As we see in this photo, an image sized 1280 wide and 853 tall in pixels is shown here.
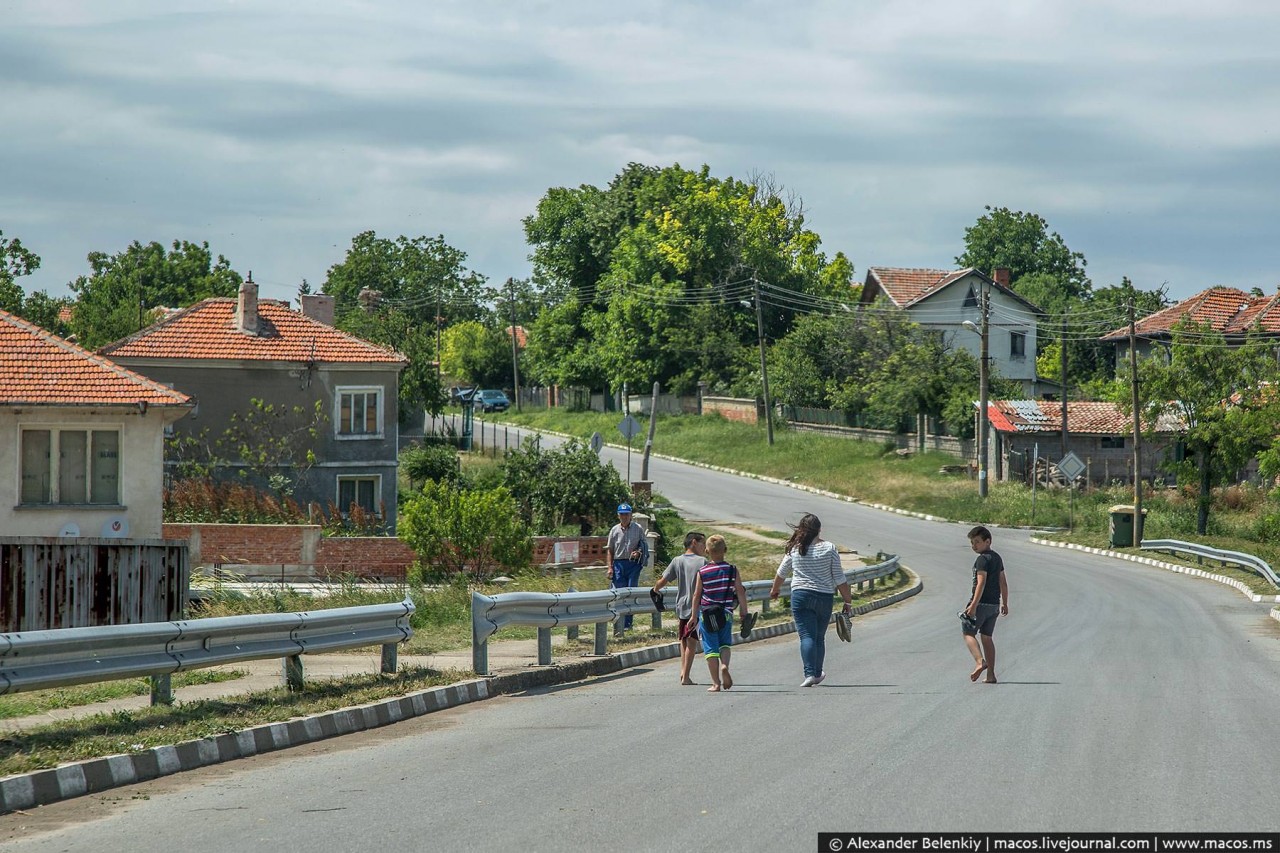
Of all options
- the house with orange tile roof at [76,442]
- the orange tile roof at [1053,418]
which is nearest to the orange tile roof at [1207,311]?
the orange tile roof at [1053,418]

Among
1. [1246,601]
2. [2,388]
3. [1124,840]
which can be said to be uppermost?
[2,388]

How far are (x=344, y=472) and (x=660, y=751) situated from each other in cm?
3452

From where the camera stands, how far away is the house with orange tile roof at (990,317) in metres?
81.7

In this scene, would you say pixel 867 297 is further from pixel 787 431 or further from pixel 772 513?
pixel 772 513

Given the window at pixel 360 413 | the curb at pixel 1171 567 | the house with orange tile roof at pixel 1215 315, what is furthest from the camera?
the house with orange tile roof at pixel 1215 315

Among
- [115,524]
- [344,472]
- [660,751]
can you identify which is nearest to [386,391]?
[344,472]

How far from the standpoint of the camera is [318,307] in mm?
50531

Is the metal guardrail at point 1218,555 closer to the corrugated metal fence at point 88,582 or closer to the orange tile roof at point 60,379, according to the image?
the corrugated metal fence at point 88,582

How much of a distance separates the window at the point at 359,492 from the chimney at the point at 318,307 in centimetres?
890

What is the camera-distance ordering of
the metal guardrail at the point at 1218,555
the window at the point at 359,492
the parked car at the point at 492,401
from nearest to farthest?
the metal guardrail at the point at 1218,555 < the window at the point at 359,492 < the parked car at the point at 492,401

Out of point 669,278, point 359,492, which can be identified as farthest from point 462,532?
point 669,278

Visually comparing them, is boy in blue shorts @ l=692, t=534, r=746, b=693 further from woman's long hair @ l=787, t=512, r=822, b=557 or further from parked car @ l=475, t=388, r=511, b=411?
parked car @ l=475, t=388, r=511, b=411

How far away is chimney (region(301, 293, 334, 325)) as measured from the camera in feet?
165

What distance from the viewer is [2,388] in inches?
1182
